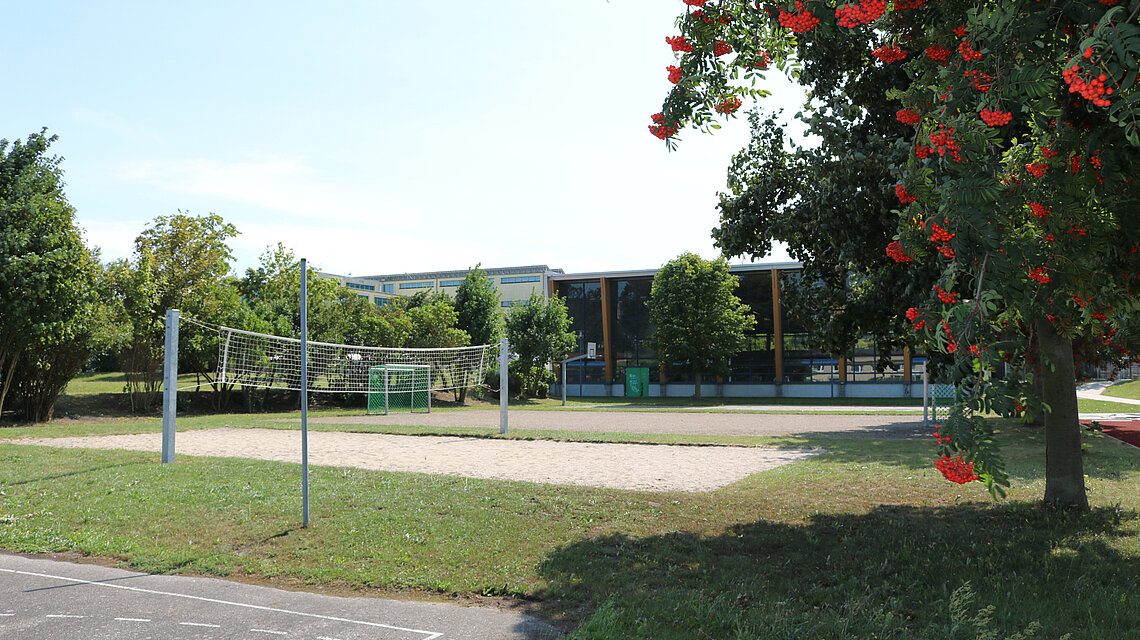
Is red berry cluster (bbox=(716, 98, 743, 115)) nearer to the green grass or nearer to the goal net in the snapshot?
the goal net

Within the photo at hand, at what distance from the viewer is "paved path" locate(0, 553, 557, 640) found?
461 centimetres

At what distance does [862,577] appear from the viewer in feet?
17.8

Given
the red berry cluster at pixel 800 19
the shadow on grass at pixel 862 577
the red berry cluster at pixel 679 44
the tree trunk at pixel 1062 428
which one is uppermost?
the red berry cluster at pixel 679 44

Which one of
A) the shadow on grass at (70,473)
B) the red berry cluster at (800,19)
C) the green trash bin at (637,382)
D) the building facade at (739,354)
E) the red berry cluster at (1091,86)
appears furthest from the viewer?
the green trash bin at (637,382)

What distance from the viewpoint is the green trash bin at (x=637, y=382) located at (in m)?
49.3

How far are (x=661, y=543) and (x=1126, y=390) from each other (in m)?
49.8

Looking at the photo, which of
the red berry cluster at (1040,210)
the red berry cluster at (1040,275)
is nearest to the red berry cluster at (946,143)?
the red berry cluster at (1040,210)

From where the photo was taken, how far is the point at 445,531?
23.0 ft

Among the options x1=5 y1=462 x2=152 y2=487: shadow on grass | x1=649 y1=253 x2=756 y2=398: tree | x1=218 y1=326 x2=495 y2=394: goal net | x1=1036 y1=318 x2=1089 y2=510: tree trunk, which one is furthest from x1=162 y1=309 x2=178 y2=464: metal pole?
x1=649 y1=253 x2=756 y2=398: tree

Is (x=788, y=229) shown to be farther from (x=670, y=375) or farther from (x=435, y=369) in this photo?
(x=670, y=375)

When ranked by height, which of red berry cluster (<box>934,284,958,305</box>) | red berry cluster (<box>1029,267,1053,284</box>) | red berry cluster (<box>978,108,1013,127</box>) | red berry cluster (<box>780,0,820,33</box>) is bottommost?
red berry cluster (<box>934,284,958,305</box>)

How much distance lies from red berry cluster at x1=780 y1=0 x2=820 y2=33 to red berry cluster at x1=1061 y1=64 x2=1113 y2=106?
2239mm

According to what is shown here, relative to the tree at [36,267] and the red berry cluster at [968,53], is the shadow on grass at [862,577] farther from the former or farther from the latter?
the tree at [36,267]

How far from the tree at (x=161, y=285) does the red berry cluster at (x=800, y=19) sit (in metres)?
24.1
